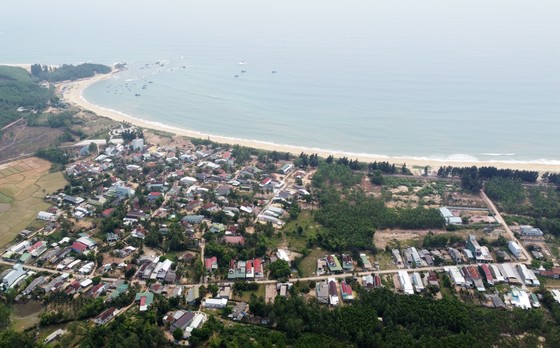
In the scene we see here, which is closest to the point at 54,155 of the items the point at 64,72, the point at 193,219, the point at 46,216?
the point at 46,216

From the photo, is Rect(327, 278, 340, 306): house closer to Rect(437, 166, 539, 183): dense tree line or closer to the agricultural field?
Rect(437, 166, 539, 183): dense tree line

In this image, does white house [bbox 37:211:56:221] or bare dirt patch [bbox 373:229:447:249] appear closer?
bare dirt patch [bbox 373:229:447:249]

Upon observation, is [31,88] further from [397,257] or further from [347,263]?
[397,257]

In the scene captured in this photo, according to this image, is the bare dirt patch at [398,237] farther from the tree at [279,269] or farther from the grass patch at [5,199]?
the grass patch at [5,199]

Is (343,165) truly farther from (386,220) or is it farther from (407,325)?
(407,325)

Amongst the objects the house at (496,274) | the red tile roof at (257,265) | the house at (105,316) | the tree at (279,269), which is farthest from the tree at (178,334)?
the house at (496,274)

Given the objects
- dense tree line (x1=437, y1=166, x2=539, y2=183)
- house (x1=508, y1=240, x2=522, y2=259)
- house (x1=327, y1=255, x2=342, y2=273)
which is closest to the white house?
house (x1=327, y1=255, x2=342, y2=273)
